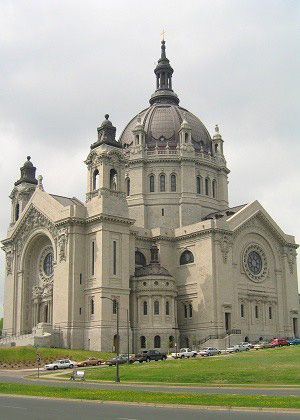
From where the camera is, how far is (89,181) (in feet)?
293

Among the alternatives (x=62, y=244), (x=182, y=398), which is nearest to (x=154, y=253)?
(x=62, y=244)

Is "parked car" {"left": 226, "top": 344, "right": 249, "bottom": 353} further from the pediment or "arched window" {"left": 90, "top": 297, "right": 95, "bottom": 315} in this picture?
the pediment

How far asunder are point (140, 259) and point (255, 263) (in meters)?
17.6

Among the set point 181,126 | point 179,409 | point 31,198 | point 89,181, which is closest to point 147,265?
point 89,181

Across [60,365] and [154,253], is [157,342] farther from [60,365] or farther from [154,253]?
[60,365]

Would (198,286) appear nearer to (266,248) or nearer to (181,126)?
(266,248)

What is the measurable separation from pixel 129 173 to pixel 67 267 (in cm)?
2670

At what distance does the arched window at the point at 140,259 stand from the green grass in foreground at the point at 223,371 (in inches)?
1383

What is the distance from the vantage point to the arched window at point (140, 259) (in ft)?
308

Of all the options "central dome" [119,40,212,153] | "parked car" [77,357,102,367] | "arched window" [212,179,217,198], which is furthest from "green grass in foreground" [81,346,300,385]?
"central dome" [119,40,212,153]

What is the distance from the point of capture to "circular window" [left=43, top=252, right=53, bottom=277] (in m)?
92.9

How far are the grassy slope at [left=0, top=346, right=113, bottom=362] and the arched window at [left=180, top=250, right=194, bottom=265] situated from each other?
22.9 metres

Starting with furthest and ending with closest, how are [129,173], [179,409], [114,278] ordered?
1. [129,173]
2. [114,278]
3. [179,409]

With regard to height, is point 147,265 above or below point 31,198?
below
